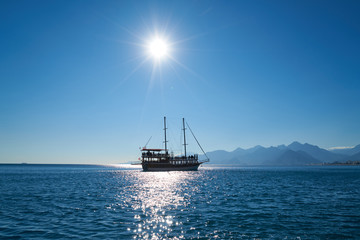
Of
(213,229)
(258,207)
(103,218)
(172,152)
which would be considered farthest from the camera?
(172,152)

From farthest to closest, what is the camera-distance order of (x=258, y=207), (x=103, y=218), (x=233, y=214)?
(x=258, y=207)
(x=233, y=214)
(x=103, y=218)

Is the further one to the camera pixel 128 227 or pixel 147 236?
pixel 128 227

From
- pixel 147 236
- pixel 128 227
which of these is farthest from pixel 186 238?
pixel 128 227

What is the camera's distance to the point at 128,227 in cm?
1454

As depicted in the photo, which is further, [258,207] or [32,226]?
[258,207]

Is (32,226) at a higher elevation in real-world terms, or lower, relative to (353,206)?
higher

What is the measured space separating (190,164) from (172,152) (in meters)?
10.7

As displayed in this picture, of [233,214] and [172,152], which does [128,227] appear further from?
[172,152]

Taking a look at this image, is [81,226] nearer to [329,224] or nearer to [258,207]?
[258,207]

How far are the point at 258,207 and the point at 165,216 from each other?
9.21 meters

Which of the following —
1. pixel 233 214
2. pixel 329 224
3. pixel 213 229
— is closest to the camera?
pixel 213 229

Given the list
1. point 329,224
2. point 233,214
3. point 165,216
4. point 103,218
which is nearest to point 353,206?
point 329,224

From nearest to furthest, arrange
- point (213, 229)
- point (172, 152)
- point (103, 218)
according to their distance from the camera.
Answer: point (213, 229)
point (103, 218)
point (172, 152)

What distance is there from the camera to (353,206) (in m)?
21.6
